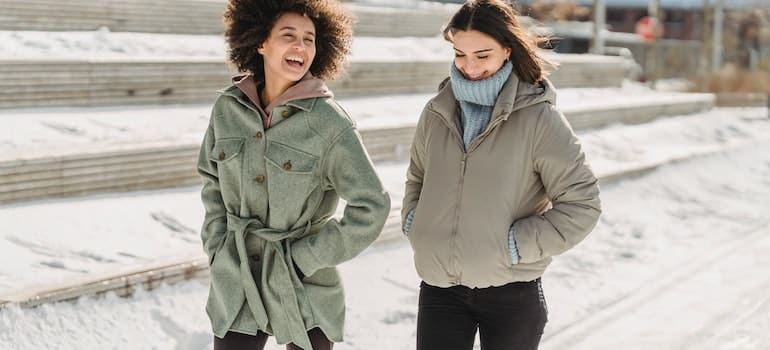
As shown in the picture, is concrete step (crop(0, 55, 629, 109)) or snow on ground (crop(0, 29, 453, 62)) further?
snow on ground (crop(0, 29, 453, 62))

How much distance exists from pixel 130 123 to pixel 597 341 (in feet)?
10.7

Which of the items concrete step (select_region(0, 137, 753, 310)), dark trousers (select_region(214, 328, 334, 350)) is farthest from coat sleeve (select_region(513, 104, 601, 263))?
concrete step (select_region(0, 137, 753, 310))

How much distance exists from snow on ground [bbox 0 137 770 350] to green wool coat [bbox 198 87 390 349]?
1402 millimetres

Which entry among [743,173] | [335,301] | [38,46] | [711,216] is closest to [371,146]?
[38,46]

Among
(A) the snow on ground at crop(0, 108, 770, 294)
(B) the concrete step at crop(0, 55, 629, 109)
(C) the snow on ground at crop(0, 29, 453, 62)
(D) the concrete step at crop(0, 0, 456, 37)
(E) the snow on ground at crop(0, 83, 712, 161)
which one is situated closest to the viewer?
(A) the snow on ground at crop(0, 108, 770, 294)

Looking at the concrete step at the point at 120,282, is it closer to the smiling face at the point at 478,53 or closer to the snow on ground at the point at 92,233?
the snow on ground at the point at 92,233

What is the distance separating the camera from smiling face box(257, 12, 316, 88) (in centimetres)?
276

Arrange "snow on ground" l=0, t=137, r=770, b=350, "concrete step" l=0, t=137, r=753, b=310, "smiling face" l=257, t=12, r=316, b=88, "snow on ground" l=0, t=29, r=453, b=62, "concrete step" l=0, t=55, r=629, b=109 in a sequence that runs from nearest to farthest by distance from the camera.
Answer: "smiling face" l=257, t=12, r=316, b=88 → "concrete step" l=0, t=137, r=753, b=310 → "snow on ground" l=0, t=137, r=770, b=350 → "concrete step" l=0, t=55, r=629, b=109 → "snow on ground" l=0, t=29, r=453, b=62

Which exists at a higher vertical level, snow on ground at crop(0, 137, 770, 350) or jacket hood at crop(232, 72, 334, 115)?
jacket hood at crop(232, 72, 334, 115)

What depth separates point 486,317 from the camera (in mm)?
2828

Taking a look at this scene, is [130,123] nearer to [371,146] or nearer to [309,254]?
[371,146]

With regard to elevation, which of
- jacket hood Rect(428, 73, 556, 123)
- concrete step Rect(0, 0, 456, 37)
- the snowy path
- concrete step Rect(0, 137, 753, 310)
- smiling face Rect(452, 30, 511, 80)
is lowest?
the snowy path

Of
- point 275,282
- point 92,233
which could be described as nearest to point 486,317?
point 275,282

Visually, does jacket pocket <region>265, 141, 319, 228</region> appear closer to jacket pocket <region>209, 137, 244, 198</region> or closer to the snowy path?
jacket pocket <region>209, 137, 244, 198</region>
